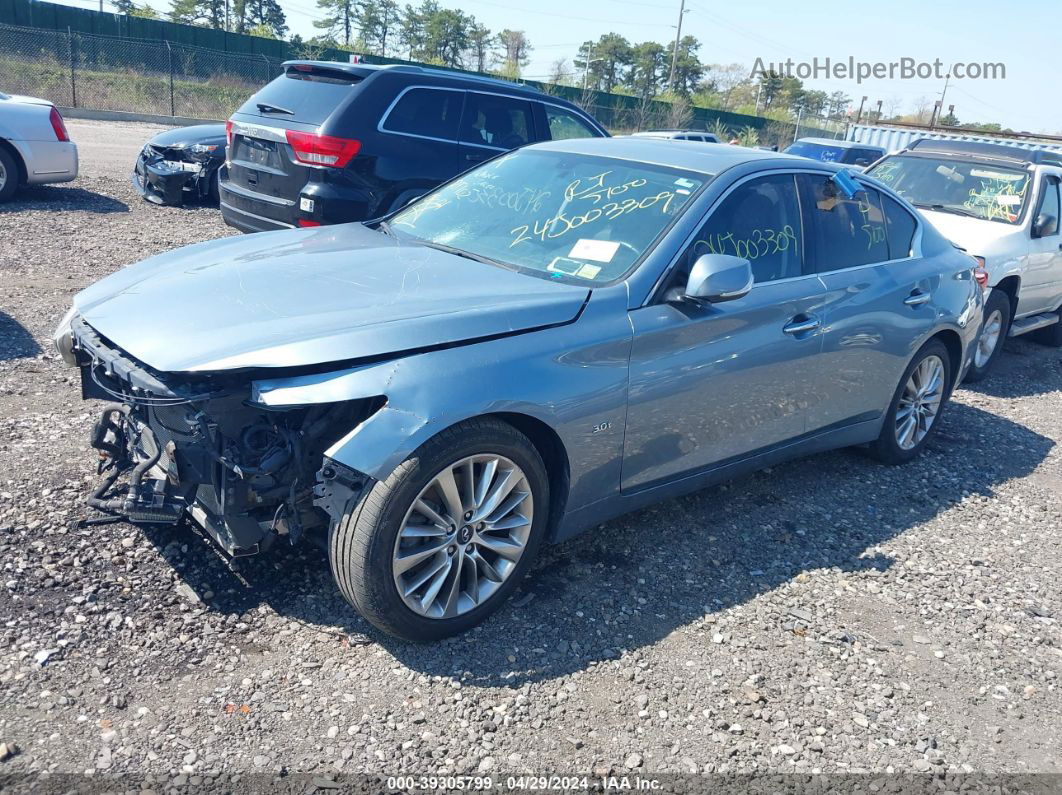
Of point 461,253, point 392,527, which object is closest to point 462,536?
point 392,527

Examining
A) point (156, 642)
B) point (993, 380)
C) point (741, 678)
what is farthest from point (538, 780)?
point (993, 380)

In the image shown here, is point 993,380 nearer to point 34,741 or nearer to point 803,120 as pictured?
point 34,741

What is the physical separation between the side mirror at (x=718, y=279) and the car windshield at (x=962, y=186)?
→ 221 inches

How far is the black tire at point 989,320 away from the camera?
768 centimetres

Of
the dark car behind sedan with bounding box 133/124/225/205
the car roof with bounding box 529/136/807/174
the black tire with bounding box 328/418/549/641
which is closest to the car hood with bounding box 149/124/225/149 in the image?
the dark car behind sedan with bounding box 133/124/225/205

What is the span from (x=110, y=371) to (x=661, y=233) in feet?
7.48

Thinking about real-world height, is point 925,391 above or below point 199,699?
above

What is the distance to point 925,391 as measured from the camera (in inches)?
214

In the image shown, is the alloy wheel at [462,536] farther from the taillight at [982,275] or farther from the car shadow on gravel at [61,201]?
the car shadow on gravel at [61,201]

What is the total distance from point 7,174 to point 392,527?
9065mm

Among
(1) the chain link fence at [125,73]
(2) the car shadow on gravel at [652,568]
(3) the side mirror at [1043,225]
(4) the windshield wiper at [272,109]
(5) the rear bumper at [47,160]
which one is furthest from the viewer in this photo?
(1) the chain link fence at [125,73]

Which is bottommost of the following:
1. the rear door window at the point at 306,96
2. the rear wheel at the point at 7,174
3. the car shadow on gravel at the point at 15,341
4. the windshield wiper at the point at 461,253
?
the car shadow on gravel at the point at 15,341

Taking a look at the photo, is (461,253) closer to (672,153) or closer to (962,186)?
(672,153)

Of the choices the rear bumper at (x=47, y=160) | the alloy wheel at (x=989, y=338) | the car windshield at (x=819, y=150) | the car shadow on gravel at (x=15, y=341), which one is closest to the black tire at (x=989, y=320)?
the alloy wheel at (x=989, y=338)
